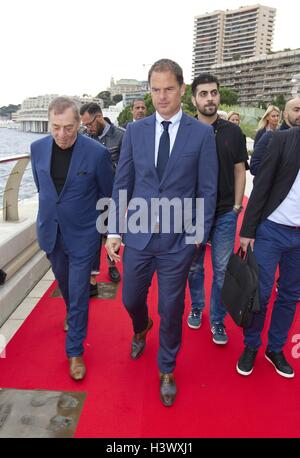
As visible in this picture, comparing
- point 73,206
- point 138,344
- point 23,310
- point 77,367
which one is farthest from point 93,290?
point 73,206

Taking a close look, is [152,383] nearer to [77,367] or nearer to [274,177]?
[77,367]

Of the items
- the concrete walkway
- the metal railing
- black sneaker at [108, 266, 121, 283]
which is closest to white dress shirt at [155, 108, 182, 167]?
the concrete walkway

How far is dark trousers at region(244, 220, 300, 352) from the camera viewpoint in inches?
94.0

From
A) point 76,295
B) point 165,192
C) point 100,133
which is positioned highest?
point 100,133

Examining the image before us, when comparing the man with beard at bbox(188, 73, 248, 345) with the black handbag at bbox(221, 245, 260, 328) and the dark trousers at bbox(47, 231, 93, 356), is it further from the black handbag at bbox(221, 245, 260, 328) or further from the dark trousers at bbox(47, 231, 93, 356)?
the dark trousers at bbox(47, 231, 93, 356)

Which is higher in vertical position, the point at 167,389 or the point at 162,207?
the point at 162,207

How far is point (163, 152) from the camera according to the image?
214 centimetres

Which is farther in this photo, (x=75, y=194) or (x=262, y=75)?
(x=262, y=75)

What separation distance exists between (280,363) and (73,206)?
179cm

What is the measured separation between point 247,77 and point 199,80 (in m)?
117

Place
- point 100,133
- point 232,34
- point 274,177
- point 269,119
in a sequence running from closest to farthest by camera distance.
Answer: point 274,177, point 100,133, point 269,119, point 232,34

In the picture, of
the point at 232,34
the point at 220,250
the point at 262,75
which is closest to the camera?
the point at 220,250

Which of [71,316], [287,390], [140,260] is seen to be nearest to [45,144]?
[140,260]

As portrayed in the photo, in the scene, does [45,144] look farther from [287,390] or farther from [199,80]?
[287,390]
